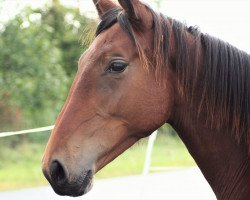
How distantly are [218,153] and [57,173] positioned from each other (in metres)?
0.90

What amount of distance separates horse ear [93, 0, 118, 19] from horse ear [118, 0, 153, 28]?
300mm

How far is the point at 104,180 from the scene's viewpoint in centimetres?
1038

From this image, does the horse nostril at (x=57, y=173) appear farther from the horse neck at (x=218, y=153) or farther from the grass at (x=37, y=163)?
the grass at (x=37, y=163)

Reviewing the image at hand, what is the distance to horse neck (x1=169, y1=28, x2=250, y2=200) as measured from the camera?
2879 mm

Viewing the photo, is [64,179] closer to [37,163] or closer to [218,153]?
[218,153]

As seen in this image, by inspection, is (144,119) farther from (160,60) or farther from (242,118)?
(242,118)

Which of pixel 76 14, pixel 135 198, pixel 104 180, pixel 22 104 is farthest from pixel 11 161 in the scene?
pixel 76 14

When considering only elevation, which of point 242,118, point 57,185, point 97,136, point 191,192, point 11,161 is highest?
point 242,118

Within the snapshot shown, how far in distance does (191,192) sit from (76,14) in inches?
529

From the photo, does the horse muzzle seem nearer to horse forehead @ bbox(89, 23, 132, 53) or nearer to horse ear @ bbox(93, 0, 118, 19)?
horse forehead @ bbox(89, 23, 132, 53)

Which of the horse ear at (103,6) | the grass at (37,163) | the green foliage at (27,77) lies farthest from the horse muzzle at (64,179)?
the green foliage at (27,77)

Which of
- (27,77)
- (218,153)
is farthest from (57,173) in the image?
(27,77)

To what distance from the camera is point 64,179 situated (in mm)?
2635

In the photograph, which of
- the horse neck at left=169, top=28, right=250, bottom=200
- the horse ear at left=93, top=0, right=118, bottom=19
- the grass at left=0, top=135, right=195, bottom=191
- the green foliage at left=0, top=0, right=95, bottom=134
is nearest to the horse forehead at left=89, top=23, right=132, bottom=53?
the horse ear at left=93, top=0, right=118, bottom=19
